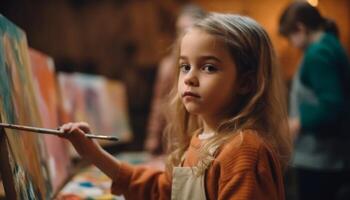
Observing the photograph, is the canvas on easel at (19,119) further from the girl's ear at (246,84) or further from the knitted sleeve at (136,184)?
the girl's ear at (246,84)

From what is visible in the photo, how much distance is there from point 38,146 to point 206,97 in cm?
51

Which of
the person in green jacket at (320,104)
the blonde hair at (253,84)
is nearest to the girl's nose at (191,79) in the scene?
the blonde hair at (253,84)

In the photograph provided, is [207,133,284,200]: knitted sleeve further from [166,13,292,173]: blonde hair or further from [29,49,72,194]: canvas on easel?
[29,49,72,194]: canvas on easel

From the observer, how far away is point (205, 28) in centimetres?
114

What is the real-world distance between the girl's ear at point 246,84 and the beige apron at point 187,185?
167 millimetres

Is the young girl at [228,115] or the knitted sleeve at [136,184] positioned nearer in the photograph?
the young girl at [228,115]

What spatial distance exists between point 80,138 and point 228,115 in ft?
1.15

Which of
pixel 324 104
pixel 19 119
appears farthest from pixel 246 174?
pixel 324 104

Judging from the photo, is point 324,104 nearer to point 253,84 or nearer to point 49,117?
point 253,84

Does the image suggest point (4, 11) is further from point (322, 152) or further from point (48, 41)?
point (322, 152)

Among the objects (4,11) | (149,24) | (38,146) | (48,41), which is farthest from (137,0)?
(38,146)

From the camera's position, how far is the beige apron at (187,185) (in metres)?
1.09

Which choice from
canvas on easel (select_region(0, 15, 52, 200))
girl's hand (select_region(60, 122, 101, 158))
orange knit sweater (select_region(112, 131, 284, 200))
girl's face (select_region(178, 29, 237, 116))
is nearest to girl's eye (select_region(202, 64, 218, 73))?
girl's face (select_region(178, 29, 237, 116))

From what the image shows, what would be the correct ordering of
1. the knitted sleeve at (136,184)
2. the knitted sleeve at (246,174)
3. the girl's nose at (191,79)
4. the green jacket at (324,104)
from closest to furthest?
the knitted sleeve at (246,174) → the girl's nose at (191,79) → the knitted sleeve at (136,184) → the green jacket at (324,104)
